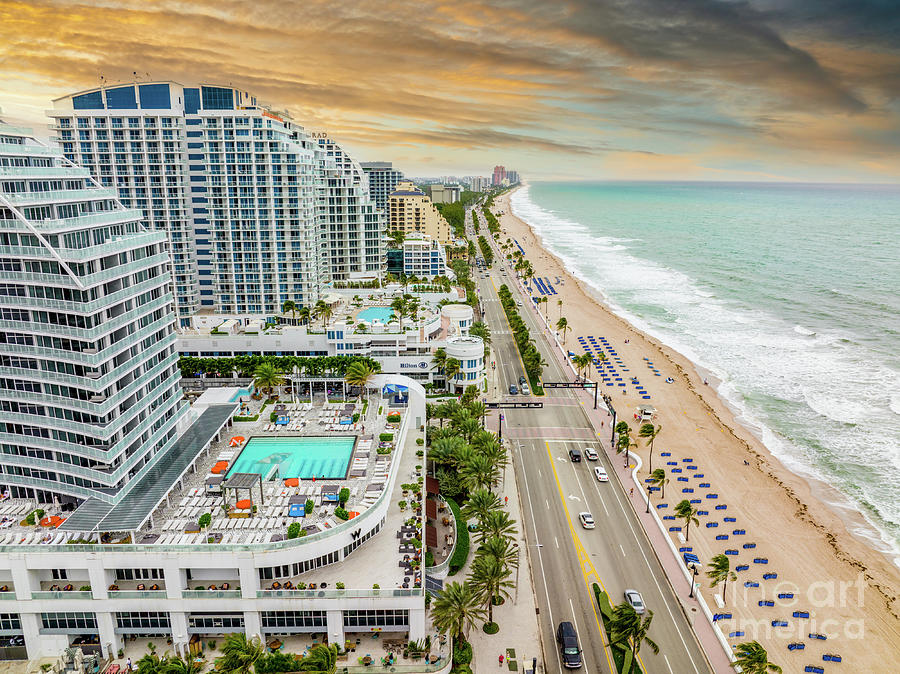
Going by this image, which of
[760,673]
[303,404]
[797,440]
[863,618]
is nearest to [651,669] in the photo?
[760,673]

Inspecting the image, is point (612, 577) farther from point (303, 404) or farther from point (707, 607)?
point (303, 404)

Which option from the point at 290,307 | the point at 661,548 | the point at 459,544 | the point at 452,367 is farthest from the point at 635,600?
the point at 290,307

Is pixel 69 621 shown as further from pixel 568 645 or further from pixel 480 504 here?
pixel 568 645

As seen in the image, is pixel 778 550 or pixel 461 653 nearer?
pixel 461 653

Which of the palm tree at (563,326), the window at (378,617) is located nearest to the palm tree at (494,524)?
the window at (378,617)

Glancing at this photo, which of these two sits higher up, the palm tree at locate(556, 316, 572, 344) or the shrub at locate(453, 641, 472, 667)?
the palm tree at locate(556, 316, 572, 344)

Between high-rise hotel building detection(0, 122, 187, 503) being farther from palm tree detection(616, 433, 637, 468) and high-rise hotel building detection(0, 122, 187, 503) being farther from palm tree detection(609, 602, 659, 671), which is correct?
palm tree detection(616, 433, 637, 468)

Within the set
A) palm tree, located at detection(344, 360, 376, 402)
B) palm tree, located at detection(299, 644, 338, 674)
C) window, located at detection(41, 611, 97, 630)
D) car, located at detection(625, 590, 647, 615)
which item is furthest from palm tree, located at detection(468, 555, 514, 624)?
palm tree, located at detection(344, 360, 376, 402)
